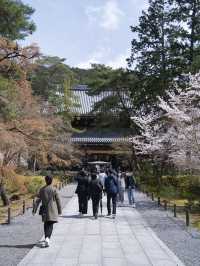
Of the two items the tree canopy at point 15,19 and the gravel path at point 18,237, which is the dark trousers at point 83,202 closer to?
the gravel path at point 18,237

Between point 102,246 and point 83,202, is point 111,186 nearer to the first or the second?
point 83,202

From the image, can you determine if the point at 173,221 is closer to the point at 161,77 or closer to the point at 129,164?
the point at 161,77

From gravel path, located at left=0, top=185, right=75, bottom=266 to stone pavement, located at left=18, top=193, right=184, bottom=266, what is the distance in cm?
33

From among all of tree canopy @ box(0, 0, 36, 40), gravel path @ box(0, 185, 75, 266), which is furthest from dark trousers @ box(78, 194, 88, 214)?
tree canopy @ box(0, 0, 36, 40)

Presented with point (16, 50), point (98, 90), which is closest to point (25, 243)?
point (16, 50)

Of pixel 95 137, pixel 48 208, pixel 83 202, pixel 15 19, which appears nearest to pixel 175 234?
pixel 83 202

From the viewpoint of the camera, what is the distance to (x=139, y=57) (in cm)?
2672

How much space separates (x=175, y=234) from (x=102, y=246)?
3241 mm

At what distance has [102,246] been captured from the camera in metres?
10.5

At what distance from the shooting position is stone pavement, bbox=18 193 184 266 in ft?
29.2

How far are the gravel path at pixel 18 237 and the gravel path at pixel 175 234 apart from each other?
3.36 meters

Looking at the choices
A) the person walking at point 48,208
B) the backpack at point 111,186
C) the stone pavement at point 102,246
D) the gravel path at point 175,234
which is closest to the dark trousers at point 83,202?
the stone pavement at point 102,246

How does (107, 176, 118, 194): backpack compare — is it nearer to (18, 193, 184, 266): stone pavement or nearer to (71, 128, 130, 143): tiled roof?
(18, 193, 184, 266): stone pavement

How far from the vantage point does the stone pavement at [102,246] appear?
891 cm
